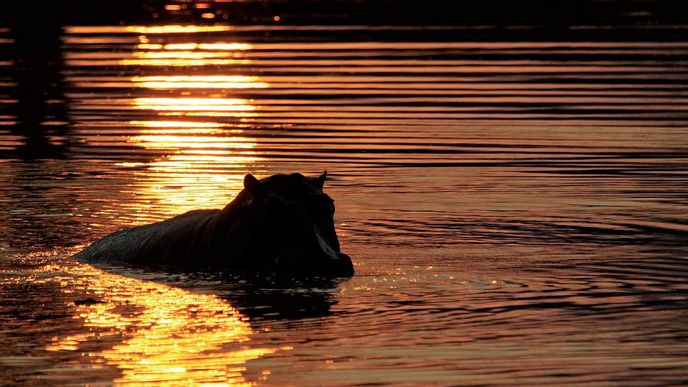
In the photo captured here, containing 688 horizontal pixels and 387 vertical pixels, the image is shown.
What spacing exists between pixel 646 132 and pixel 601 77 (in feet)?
25.2

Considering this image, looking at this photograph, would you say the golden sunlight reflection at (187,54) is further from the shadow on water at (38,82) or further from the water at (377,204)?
the shadow on water at (38,82)

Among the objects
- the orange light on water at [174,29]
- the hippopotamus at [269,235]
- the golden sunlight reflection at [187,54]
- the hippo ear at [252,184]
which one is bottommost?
the orange light on water at [174,29]

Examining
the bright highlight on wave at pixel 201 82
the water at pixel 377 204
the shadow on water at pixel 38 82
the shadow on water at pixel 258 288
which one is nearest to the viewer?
the water at pixel 377 204

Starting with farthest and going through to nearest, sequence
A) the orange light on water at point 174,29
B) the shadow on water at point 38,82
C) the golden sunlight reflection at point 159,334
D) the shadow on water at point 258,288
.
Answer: the orange light on water at point 174,29 < the shadow on water at point 38,82 < the shadow on water at point 258,288 < the golden sunlight reflection at point 159,334

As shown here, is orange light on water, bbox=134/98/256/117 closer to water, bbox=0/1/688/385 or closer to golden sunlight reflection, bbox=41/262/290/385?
water, bbox=0/1/688/385

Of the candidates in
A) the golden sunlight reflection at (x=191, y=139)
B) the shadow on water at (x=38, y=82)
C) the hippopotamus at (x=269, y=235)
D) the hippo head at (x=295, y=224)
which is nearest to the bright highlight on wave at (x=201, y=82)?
the golden sunlight reflection at (x=191, y=139)

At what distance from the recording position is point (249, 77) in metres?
32.3

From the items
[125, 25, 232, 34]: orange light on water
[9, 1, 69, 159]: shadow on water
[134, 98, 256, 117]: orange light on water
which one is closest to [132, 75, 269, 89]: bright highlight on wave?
[9, 1, 69, 159]: shadow on water

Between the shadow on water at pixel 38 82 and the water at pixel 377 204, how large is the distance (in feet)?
0.35

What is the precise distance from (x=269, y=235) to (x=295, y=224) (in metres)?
0.31

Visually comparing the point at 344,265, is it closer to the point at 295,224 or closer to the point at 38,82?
the point at 295,224

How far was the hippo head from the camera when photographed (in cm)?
1359

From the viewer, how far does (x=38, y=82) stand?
32.2 meters

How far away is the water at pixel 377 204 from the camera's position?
1110 centimetres
